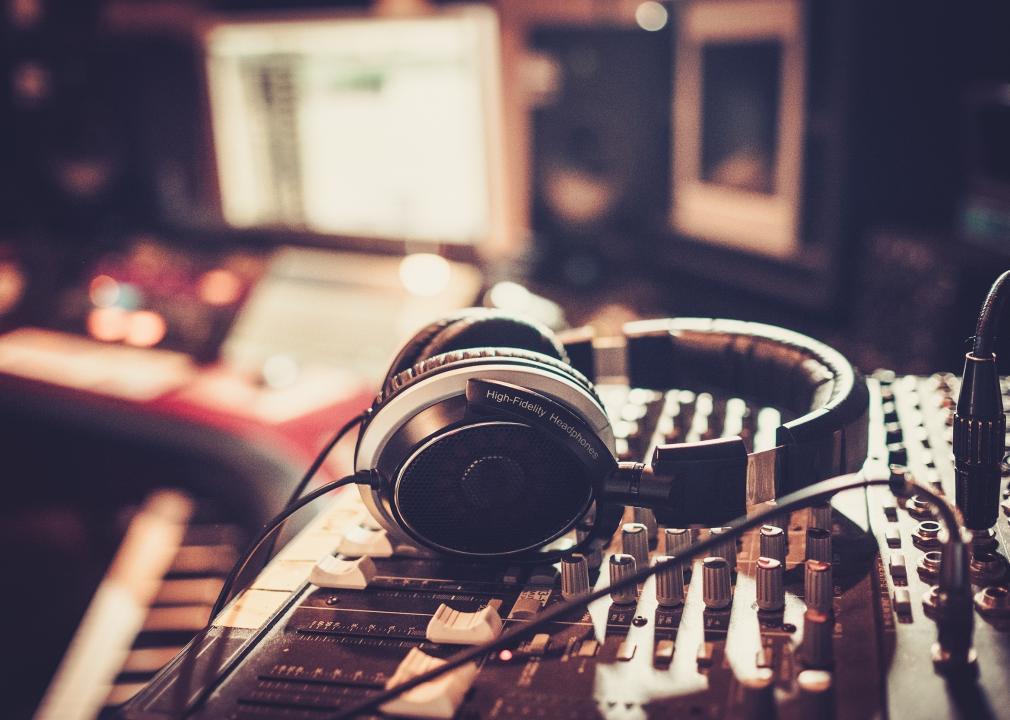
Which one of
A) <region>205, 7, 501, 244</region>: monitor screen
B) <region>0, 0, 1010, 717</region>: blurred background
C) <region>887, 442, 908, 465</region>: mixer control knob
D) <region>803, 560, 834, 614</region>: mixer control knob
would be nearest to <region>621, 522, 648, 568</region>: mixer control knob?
<region>803, 560, 834, 614</region>: mixer control knob

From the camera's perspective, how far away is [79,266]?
→ 1.81 metres

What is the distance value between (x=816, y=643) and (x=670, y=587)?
9cm

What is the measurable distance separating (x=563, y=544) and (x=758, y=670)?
0.19 meters

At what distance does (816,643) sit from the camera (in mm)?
460

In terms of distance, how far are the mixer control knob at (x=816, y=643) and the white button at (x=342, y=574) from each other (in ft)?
0.88

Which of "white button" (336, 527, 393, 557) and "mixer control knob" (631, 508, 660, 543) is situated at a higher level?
"mixer control knob" (631, 508, 660, 543)

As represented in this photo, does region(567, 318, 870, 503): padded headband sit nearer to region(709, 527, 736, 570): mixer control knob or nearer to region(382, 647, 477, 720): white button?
region(709, 527, 736, 570): mixer control knob

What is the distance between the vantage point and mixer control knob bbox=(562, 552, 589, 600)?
1.81 feet

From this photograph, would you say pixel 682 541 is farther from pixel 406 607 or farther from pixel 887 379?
pixel 887 379

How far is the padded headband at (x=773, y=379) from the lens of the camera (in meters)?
0.56

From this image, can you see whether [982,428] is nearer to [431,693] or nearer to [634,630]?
[634,630]

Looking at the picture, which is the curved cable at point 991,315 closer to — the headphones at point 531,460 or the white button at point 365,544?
the headphones at point 531,460

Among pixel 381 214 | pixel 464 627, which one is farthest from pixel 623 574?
pixel 381 214

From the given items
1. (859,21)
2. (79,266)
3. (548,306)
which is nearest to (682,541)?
(548,306)
